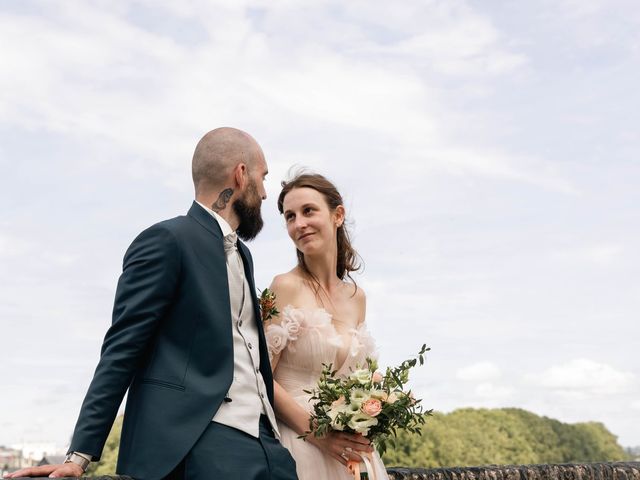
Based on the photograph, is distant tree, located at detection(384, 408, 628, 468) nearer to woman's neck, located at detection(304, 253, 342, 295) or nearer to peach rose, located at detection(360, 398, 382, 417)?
woman's neck, located at detection(304, 253, 342, 295)

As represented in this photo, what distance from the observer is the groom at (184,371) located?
394 centimetres

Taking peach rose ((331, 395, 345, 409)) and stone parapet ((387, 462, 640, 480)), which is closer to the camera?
peach rose ((331, 395, 345, 409))

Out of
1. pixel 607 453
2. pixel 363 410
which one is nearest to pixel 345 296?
pixel 363 410

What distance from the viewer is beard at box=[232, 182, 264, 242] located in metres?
4.63

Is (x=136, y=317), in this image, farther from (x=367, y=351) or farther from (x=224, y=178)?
(x=367, y=351)

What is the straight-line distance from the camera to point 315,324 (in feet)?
17.7

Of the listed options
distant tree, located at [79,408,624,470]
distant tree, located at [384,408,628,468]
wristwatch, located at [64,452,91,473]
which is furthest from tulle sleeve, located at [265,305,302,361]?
distant tree, located at [384,408,628,468]

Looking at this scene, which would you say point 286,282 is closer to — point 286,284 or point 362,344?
point 286,284

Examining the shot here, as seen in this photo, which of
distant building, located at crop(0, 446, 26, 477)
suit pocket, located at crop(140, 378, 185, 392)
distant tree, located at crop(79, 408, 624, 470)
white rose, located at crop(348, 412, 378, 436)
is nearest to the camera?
suit pocket, located at crop(140, 378, 185, 392)

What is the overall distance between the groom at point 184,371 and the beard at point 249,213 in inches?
5.4

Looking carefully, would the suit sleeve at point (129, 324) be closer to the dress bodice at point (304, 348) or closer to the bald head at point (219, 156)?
the bald head at point (219, 156)

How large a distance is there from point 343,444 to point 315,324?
0.77 metres

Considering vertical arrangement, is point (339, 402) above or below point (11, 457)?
below

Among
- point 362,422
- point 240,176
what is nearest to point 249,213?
point 240,176
